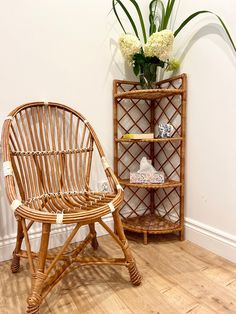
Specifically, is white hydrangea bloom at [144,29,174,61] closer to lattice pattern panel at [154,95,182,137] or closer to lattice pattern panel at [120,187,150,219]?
lattice pattern panel at [154,95,182,137]

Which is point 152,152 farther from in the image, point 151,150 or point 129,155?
point 129,155

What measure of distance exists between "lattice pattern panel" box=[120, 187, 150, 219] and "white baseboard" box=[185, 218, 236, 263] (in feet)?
1.23

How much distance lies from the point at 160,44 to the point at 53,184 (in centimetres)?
103

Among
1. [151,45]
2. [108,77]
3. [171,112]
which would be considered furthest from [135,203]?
[151,45]

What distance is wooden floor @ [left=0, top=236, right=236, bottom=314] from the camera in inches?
41.9

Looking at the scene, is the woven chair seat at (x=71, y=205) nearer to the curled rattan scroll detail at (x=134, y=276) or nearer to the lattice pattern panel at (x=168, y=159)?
the curled rattan scroll detail at (x=134, y=276)

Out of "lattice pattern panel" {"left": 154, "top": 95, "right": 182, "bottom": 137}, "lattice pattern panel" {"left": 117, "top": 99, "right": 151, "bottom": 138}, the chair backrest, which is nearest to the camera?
the chair backrest

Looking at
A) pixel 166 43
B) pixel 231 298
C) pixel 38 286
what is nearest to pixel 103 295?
pixel 38 286

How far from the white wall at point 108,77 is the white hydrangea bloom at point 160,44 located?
169 mm

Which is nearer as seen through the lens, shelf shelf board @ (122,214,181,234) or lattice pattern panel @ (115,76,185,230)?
shelf shelf board @ (122,214,181,234)

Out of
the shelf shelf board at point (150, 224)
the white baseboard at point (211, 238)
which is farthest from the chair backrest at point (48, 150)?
the white baseboard at point (211, 238)

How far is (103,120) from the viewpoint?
1.74 m

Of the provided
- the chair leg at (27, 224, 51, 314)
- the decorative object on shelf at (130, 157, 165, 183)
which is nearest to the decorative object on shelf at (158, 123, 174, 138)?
the decorative object on shelf at (130, 157, 165, 183)

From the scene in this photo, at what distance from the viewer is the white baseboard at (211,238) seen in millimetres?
1416
